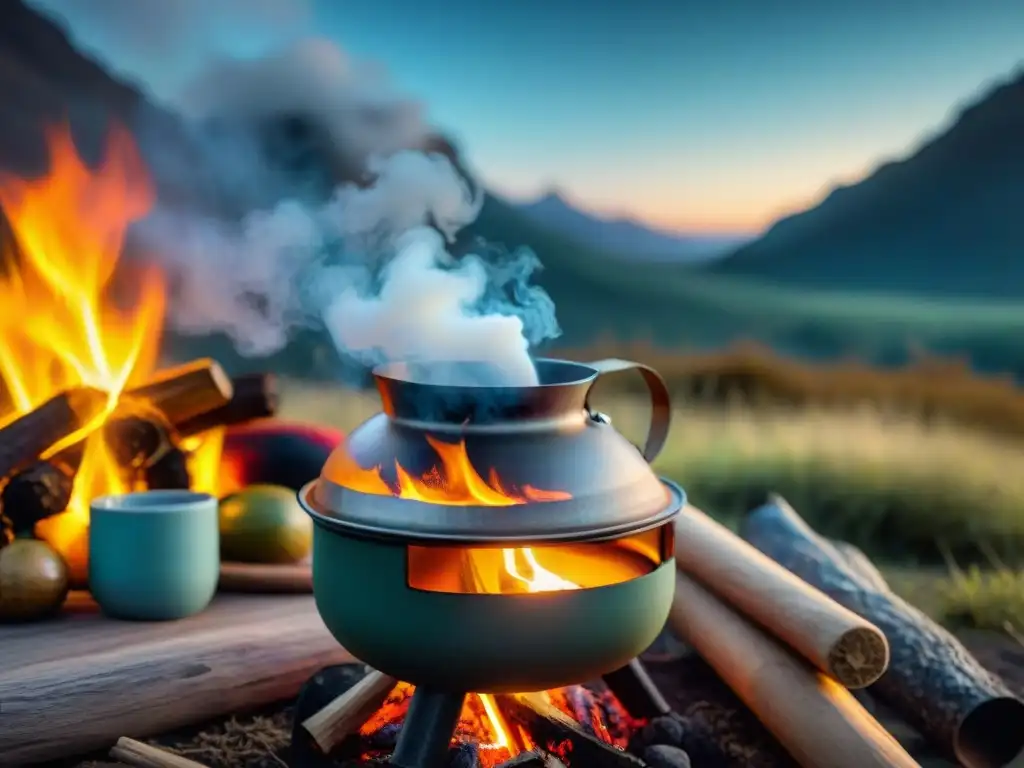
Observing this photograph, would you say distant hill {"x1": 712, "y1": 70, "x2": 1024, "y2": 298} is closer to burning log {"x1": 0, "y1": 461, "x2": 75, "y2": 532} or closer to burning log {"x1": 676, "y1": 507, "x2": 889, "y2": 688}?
burning log {"x1": 676, "y1": 507, "x2": 889, "y2": 688}

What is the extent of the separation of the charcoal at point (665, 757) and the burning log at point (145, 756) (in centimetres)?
95

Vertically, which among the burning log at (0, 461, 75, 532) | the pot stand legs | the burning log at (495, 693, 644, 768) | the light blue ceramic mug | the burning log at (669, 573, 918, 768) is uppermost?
the burning log at (0, 461, 75, 532)

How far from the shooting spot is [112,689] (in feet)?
7.67

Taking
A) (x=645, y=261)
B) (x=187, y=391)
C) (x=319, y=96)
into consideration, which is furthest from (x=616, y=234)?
(x=187, y=391)

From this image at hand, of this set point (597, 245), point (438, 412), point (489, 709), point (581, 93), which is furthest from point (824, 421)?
point (438, 412)

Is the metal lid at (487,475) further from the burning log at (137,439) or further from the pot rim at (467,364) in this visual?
the burning log at (137,439)

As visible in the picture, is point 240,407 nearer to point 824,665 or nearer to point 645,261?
point 824,665

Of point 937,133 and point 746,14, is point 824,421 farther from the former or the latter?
point 746,14

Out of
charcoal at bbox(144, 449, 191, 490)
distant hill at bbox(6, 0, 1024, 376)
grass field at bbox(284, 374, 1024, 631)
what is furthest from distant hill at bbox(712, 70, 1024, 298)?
charcoal at bbox(144, 449, 191, 490)

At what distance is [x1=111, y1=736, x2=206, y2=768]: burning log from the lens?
2.14m

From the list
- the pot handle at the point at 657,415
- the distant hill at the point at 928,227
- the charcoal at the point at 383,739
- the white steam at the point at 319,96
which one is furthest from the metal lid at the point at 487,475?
the distant hill at the point at 928,227

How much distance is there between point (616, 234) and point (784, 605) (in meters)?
3.41

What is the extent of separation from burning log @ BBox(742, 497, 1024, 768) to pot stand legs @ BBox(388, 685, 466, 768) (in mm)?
1330

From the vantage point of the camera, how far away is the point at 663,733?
7.86ft
